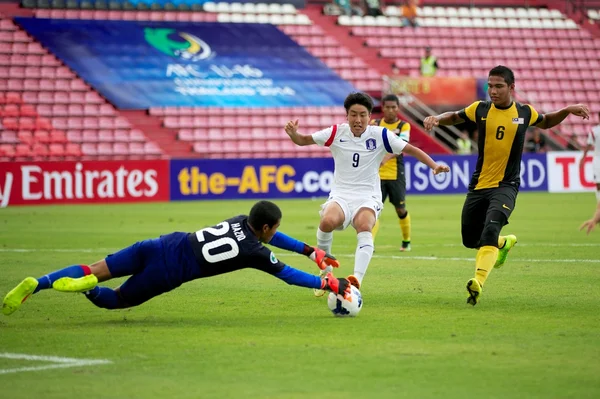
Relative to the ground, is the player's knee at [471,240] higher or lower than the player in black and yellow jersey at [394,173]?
lower

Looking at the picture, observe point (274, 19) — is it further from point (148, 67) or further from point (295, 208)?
point (295, 208)

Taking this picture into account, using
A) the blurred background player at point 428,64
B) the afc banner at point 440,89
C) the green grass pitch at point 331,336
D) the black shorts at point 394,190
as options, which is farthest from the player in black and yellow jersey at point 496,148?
the blurred background player at point 428,64

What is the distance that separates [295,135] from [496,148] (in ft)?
6.74

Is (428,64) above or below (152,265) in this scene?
above

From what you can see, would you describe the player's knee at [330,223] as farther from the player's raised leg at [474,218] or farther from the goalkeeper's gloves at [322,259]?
the player's raised leg at [474,218]

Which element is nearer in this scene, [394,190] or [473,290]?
[473,290]

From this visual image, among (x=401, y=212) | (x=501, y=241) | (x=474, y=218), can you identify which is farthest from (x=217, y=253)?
(x=401, y=212)

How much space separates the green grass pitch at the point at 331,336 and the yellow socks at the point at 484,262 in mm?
273

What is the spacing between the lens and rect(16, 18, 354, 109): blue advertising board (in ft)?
119

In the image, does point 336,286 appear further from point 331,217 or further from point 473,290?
point 331,217

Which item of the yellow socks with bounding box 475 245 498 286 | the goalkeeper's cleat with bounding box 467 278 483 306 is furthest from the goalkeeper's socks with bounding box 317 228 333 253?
the goalkeeper's cleat with bounding box 467 278 483 306

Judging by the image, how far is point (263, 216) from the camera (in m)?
8.57

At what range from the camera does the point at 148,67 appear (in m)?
37.3

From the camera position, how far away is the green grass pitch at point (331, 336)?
20.9 feet
